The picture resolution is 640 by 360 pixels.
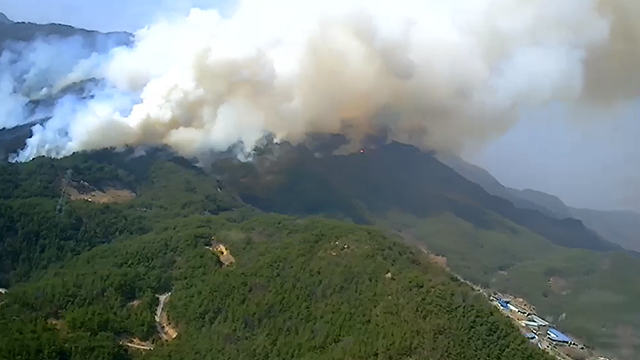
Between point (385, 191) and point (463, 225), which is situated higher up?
point (385, 191)

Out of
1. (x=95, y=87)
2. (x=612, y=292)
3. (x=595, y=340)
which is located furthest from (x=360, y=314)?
(x=95, y=87)

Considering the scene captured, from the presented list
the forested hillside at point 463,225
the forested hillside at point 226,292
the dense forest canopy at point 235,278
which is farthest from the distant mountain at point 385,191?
the forested hillside at point 226,292

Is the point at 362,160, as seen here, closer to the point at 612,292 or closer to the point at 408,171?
the point at 408,171

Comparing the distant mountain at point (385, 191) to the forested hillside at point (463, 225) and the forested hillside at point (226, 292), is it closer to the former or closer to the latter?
the forested hillside at point (463, 225)

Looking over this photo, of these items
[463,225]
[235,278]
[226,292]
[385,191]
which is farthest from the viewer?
[385,191]

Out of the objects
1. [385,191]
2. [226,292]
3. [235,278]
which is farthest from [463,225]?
[226,292]

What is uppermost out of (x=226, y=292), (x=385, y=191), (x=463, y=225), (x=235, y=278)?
(x=385, y=191)

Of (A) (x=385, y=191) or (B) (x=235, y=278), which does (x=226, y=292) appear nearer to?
(B) (x=235, y=278)

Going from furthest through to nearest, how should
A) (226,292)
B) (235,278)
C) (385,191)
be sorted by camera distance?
Result: (385,191)
(235,278)
(226,292)

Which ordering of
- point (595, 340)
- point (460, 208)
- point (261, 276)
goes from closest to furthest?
point (261, 276) → point (595, 340) → point (460, 208)
